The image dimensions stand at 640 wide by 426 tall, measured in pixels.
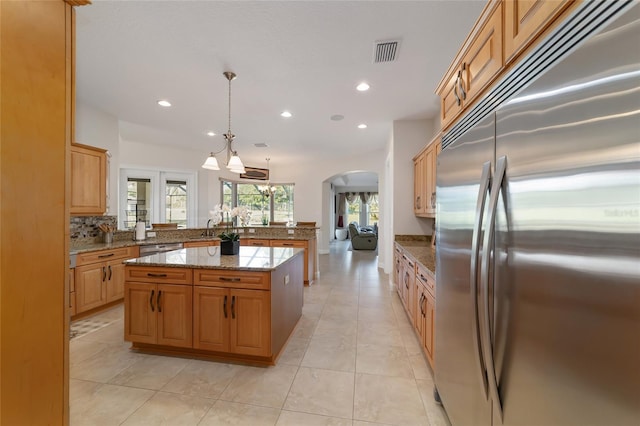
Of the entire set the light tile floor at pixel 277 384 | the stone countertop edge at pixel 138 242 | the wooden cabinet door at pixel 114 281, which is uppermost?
the stone countertop edge at pixel 138 242

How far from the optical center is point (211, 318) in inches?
92.1

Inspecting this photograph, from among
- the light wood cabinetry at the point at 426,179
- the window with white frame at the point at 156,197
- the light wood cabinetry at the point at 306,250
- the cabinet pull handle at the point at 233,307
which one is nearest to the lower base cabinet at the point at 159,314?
the cabinet pull handle at the point at 233,307

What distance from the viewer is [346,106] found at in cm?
379

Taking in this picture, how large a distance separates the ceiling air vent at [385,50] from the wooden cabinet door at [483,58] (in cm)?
80

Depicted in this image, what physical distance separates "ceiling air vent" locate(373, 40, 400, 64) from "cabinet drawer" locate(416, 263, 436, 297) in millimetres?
Result: 1997

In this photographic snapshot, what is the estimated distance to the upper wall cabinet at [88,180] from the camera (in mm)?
3312

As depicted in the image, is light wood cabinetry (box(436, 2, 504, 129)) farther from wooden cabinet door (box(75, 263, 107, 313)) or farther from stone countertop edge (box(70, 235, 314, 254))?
wooden cabinet door (box(75, 263, 107, 313))

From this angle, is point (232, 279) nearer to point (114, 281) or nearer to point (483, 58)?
point (483, 58)

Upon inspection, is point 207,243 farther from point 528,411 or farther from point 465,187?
point 528,411

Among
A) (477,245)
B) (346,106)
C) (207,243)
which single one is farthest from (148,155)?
(477,245)

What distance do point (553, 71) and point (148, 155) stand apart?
7092 millimetres

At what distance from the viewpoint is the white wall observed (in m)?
3.80

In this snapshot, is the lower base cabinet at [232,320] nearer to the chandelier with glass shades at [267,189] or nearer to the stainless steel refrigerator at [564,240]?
the stainless steel refrigerator at [564,240]

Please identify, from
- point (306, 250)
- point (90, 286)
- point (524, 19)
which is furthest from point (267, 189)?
point (524, 19)
